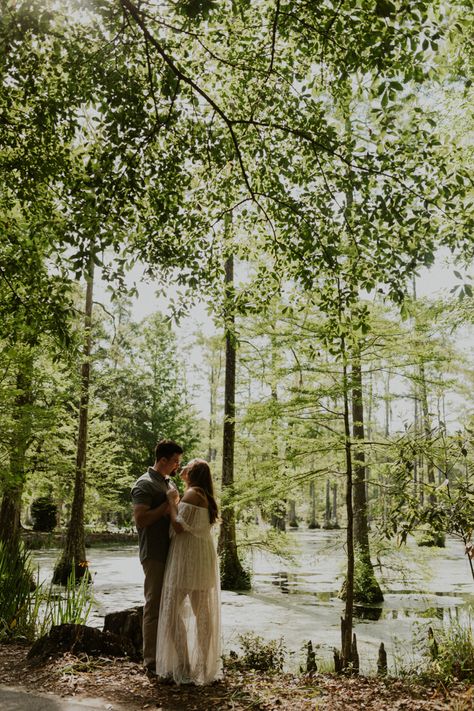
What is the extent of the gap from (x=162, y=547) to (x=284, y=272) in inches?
128

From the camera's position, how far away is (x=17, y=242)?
5473 millimetres

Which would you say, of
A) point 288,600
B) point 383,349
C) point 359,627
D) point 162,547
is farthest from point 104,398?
point 162,547

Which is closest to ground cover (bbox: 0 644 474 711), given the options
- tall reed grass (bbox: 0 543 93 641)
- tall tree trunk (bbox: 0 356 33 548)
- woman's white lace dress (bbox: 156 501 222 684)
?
woman's white lace dress (bbox: 156 501 222 684)

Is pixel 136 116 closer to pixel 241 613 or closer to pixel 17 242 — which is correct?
pixel 17 242

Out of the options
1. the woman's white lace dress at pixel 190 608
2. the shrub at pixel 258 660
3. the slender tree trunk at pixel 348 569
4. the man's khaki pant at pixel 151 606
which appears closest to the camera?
the woman's white lace dress at pixel 190 608

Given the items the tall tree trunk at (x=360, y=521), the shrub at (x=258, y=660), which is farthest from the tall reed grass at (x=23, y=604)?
the tall tree trunk at (x=360, y=521)

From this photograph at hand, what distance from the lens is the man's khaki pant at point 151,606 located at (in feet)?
15.0

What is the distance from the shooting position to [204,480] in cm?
456

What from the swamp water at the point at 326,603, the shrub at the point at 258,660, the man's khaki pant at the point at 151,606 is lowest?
the swamp water at the point at 326,603

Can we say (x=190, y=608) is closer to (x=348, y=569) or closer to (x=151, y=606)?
(x=151, y=606)

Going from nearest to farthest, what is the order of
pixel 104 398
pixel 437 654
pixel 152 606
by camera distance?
pixel 152 606 < pixel 437 654 < pixel 104 398

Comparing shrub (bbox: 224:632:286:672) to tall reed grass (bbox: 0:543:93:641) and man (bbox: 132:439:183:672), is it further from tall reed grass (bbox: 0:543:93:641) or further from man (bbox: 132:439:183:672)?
tall reed grass (bbox: 0:543:93:641)

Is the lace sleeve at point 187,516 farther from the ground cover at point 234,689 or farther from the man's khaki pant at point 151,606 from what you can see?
the ground cover at point 234,689

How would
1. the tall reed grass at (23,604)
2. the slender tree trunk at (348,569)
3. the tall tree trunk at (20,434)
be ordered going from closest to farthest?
the tall reed grass at (23,604) → the slender tree trunk at (348,569) → the tall tree trunk at (20,434)
